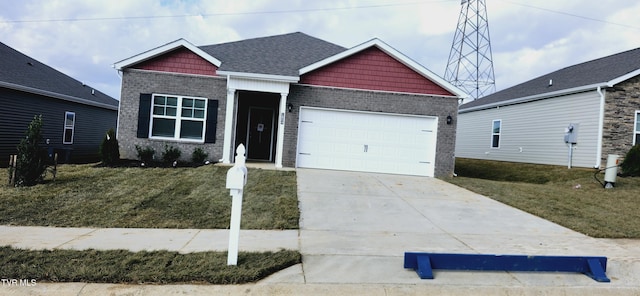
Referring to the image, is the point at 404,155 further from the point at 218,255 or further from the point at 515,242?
the point at 218,255

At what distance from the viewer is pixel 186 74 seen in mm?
12695

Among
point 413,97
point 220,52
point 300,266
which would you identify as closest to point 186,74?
point 220,52

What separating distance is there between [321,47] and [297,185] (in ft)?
28.1

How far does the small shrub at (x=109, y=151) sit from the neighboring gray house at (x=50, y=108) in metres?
4.50

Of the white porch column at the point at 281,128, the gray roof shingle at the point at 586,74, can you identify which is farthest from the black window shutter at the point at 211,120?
the gray roof shingle at the point at 586,74

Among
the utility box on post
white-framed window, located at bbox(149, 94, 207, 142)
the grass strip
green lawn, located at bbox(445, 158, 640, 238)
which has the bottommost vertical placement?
the grass strip

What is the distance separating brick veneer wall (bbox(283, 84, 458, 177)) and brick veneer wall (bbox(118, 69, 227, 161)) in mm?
2303

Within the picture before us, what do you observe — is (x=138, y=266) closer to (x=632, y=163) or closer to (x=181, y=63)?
(x=181, y=63)

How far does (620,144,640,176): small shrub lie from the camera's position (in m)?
12.6

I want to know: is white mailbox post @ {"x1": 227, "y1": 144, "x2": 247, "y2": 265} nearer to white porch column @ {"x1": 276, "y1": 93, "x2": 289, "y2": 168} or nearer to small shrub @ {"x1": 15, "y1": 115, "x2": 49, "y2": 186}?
small shrub @ {"x1": 15, "y1": 115, "x2": 49, "y2": 186}

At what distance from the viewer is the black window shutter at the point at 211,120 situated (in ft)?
41.5

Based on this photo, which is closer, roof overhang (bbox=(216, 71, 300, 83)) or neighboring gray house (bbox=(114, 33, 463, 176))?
roof overhang (bbox=(216, 71, 300, 83))

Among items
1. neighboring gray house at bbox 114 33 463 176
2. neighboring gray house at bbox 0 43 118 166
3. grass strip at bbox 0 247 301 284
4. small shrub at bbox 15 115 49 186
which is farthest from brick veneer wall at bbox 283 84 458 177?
neighboring gray house at bbox 0 43 118 166

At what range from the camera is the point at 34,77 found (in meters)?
15.8
